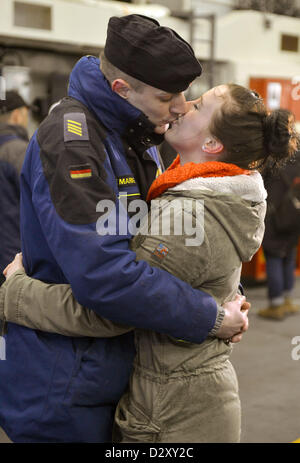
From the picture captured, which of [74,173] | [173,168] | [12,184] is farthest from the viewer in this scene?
[12,184]

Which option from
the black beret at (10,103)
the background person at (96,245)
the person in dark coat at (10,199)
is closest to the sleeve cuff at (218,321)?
the background person at (96,245)

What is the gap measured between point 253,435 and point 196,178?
2.20 m

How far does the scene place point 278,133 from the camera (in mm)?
1501

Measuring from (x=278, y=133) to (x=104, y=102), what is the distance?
0.44 metres

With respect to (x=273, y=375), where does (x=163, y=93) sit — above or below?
above

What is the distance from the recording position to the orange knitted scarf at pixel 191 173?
4.76 ft

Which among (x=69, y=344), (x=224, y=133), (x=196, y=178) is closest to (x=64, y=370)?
(x=69, y=344)

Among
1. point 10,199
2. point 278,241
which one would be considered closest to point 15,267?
point 10,199

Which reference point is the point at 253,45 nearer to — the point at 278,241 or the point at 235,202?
the point at 278,241

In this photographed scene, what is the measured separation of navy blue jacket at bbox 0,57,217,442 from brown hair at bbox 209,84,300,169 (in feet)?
0.68

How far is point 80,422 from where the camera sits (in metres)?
1.43

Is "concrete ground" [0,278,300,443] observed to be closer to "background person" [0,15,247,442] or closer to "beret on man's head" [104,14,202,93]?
"background person" [0,15,247,442]

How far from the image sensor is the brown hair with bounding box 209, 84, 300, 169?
1499mm

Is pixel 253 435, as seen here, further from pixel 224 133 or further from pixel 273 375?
pixel 224 133
